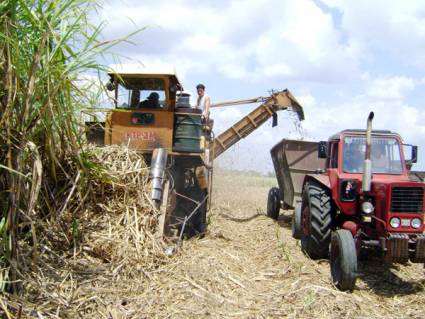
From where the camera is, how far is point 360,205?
6.49m

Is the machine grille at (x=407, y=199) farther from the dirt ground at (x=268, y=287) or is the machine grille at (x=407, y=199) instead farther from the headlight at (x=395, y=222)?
the dirt ground at (x=268, y=287)

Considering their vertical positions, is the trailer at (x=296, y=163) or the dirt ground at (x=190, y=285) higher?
the trailer at (x=296, y=163)

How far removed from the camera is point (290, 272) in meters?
6.04

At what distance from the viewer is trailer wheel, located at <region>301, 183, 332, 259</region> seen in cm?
670

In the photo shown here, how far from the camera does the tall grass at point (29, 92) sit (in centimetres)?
381

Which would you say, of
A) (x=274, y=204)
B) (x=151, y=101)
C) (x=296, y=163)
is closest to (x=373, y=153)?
(x=296, y=163)

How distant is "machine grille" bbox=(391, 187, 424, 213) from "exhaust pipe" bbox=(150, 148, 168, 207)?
2.82 meters

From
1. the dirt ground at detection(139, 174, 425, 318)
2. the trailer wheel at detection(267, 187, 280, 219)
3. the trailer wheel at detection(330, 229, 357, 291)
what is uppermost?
the trailer wheel at detection(267, 187, 280, 219)

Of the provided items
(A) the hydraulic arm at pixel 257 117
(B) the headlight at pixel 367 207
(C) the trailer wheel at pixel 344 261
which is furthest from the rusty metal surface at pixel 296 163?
(C) the trailer wheel at pixel 344 261

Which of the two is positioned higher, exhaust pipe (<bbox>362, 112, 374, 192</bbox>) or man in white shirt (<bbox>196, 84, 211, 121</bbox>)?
man in white shirt (<bbox>196, 84, 211, 121</bbox>)

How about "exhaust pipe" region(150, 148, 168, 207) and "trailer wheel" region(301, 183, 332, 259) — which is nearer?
"exhaust pipe" region(150, 148, 168, 207)

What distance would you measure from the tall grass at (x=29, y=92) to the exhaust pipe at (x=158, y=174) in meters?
2.25

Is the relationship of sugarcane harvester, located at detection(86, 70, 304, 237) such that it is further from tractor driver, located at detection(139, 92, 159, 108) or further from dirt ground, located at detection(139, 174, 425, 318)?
dirt ground, located at detection(139, 174, 425, 318)

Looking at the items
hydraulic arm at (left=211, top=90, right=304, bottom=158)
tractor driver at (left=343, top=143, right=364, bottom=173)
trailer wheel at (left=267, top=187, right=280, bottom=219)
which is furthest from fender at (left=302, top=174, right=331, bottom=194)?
hydraulic arm at (left=211, top=90, right=304, bottom=158)
